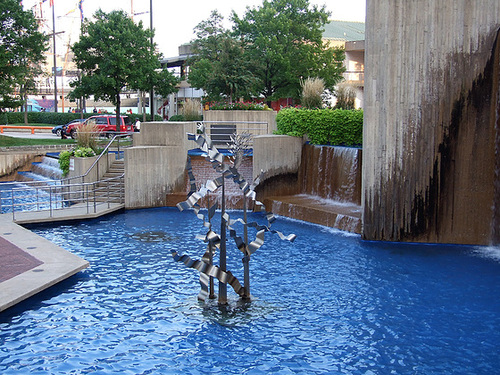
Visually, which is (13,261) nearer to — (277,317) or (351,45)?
(277,317)

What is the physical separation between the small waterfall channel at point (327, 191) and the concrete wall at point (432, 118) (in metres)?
1.74

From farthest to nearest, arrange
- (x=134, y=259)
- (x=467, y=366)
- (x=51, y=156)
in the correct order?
(x=51, y=156), (x=134, y=259), (x=467, y=366)

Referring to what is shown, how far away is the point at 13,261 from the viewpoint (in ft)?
43.1

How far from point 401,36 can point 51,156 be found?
19980 millimetres

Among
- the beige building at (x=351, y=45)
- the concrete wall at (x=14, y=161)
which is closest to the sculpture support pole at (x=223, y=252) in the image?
the concrete wall at (x=14, y=161)

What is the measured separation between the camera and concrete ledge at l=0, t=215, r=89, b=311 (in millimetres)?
10984

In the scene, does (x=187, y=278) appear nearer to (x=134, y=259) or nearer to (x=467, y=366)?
(x=134, y=259)

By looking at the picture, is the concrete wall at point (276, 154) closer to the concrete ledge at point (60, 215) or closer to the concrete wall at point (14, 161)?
the concrete ledge at point (60, 215)

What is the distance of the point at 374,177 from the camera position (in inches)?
635

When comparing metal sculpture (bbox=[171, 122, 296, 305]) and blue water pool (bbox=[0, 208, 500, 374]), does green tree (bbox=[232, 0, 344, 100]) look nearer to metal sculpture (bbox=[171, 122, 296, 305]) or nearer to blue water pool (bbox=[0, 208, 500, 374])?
blue water pool (bbox=[0, 208, 500, 374])

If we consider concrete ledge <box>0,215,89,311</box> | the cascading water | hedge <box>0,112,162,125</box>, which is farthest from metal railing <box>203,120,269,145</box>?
hedge <box>0,112,162,125</box>

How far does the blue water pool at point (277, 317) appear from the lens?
8.73 meters

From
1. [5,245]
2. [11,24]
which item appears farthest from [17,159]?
[5,245]

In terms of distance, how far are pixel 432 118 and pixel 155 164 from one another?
10.2 m
